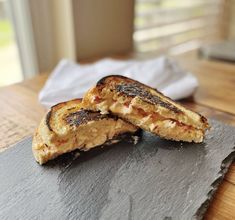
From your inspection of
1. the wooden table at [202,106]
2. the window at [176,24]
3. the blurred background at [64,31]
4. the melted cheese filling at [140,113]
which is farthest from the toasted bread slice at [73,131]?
the window at [176,24]

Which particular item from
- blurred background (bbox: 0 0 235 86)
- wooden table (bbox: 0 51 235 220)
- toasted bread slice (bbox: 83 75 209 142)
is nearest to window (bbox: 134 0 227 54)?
blurred background (bbox: 0 0 235 86)

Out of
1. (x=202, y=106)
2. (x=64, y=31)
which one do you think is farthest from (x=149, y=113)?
(x=64, y=31)

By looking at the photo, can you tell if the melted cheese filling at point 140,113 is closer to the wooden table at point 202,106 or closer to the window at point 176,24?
the wooden table at point 202,106

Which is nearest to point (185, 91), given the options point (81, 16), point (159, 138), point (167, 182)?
point (159, 138)

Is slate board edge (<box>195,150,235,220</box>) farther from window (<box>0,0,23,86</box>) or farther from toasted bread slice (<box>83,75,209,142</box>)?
window (<box>0,0,23,86</box>)

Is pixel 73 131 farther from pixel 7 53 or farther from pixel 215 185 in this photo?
pixel 7 53

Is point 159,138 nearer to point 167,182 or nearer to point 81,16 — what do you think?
point 167,182

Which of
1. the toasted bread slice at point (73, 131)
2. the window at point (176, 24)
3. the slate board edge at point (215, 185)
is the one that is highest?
the toasted bread slice at point (73, 131)
